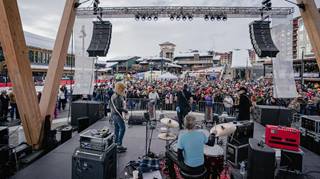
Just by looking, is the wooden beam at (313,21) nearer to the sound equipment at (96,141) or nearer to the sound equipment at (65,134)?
the sound equipment at (96,141)

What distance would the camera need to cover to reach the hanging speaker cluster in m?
8.84

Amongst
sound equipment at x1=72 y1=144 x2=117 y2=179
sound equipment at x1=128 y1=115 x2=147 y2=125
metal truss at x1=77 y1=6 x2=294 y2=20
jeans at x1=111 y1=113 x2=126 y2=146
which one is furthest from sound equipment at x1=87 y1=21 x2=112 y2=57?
sound equipment at x1=72 y1=144 x2=117 y2=179

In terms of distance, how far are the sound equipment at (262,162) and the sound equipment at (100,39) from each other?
7.37 m

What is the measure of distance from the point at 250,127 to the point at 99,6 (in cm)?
913

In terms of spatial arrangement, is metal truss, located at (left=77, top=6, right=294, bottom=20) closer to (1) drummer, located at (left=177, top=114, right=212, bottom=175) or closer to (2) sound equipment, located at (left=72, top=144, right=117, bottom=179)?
(2) sound equipment, located at (left=72, top=144, right=117, bottom=179)

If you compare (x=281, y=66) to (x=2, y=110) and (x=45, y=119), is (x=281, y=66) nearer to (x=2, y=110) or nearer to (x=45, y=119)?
(x=45, y=119)

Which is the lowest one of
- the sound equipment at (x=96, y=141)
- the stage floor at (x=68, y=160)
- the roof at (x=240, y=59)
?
the stage floor at (x=68, y=160)

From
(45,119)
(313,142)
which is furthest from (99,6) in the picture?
(313,142)

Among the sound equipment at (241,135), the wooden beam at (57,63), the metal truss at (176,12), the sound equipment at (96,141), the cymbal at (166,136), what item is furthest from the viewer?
the metal truss at (176,12)

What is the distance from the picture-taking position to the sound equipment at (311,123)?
5.62 meters

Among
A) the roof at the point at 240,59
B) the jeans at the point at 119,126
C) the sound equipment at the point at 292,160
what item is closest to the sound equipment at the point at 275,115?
the sound equipment at the point at 292,160

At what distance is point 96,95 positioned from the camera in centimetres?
1353

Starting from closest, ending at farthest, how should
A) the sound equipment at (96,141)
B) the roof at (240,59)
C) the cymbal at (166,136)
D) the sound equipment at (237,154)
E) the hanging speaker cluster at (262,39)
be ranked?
the sound equipment at (96,141), the cymbal at (166,136), the sound equipment at (237,154), the hanging speaker cluster at (262,39), the roof at (240,59)

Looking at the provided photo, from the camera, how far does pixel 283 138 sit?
4.55m
